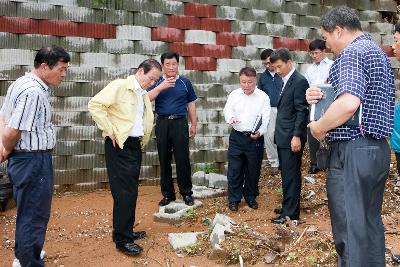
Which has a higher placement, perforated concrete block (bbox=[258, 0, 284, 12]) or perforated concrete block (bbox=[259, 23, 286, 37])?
perforated concrete block (bbox=[258, 0, 284, 12])

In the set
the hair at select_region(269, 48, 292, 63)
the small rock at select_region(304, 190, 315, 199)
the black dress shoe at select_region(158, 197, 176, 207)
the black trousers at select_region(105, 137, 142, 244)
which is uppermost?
the hair at select_region(269, 48, 292, 63)

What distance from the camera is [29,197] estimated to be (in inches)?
137

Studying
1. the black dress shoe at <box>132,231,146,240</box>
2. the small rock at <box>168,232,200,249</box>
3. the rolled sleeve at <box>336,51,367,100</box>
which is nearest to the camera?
the rolled sleeve at <box>336,51,367,100</box>

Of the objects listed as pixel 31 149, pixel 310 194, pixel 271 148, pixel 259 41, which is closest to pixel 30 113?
pixel 31 149

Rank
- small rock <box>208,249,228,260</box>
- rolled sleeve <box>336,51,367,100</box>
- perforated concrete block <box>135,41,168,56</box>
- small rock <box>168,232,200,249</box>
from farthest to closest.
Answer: perforated concrete block <box>135,41,168,56</box> < small rock <box>168,232,200,249</box> < small rock <box>208,249,228,260</box> < rolled sleeve <box>336,51,367,100</box>

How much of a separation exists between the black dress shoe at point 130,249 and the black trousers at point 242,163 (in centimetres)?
177

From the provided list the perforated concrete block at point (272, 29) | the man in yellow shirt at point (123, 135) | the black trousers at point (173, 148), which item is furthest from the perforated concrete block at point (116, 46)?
the perforated concrete block at point (272, 29)

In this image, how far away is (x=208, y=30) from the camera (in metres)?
7.07

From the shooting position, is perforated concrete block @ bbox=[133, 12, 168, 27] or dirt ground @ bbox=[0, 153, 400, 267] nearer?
dirt ground @ bbox=[0, 153, 400, 267]

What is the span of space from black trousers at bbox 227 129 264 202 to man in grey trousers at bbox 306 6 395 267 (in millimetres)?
2522

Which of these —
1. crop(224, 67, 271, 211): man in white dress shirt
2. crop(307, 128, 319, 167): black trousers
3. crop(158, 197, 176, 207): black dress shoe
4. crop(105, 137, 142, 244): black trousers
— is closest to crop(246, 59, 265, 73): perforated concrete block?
crop(307, 128, 319, 167): black trousers

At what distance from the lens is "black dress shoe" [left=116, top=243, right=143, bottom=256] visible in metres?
4.36

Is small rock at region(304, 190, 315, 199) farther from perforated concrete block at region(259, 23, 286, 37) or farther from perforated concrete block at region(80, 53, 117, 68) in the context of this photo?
perforated concrete block at region(80, 53, 117, 68)

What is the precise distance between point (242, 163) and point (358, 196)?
282cm
